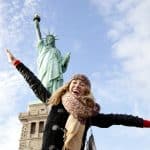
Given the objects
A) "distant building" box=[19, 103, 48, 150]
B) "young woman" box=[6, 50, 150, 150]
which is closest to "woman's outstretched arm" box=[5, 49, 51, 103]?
"young woman" box=[6, 50, 150, 150]

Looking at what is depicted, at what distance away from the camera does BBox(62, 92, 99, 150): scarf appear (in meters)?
5.16

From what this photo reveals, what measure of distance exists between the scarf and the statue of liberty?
35.4 meters

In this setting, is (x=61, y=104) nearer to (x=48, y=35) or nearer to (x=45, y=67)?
(x=45, y=67)

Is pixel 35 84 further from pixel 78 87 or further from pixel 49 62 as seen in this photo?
pixel 49 62

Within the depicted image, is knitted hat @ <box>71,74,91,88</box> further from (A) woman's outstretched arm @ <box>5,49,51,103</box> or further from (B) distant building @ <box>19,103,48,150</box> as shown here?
(B) distant building @ <box>19,103,48,150</box>

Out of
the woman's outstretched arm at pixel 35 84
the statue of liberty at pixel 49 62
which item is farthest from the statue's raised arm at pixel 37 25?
the woman's outstretched arm at pixel 35 84

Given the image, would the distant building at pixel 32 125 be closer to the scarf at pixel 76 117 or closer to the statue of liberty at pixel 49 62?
the statue of liberty at pixel 49 62

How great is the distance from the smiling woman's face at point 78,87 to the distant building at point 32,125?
39.0 m

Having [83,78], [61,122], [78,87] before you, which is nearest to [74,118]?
[61,122]

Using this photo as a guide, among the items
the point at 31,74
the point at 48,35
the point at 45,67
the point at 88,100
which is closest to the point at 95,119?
the point at 88,100

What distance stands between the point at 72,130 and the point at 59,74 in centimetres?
3680

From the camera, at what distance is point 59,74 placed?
41.9m

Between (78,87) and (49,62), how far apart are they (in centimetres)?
3664

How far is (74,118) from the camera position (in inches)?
206
